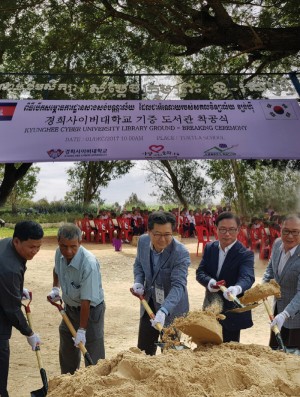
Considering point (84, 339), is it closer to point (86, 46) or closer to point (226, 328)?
point (226, 328)

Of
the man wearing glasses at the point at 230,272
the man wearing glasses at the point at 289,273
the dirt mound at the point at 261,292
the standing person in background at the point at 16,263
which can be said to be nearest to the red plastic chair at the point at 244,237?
the man wearing glasses at the point at 289,273

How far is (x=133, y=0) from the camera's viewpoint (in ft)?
34.4

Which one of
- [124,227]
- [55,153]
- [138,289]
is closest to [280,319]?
[138,289]

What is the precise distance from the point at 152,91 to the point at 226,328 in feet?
18.8

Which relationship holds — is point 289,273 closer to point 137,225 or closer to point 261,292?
point 261,292

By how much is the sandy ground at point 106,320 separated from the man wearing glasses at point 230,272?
68.4 inches

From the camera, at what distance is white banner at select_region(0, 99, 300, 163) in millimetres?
8609

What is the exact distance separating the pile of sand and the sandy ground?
301 centimetres

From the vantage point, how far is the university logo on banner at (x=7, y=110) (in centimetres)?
886

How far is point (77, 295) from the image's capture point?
4.65 metres

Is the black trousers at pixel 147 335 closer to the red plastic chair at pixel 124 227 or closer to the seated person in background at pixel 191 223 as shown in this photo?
the red plastic chair at pixel 124 227

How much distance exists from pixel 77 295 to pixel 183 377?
195 centimetres

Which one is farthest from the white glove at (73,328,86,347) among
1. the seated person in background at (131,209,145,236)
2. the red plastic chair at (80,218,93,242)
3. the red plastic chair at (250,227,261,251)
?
the seated person in background at (131,209,145,236)

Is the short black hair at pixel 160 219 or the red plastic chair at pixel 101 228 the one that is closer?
the short black hair at pixel 160 219
